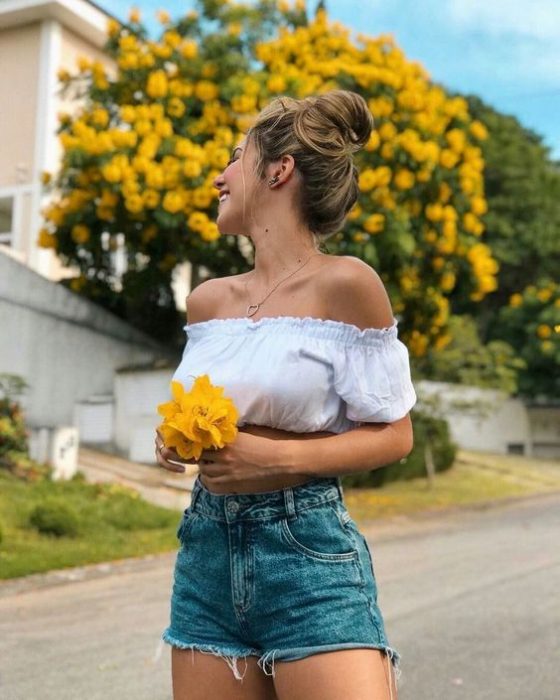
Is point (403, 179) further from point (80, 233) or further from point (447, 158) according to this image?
point (80, 233)

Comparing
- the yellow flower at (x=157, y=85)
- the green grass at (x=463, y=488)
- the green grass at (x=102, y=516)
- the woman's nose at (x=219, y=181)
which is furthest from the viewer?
the green grass at (x=463, y=488)

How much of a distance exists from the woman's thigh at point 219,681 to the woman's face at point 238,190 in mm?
953

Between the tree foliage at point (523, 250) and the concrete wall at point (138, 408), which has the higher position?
the tree foliage at point (523, 250)

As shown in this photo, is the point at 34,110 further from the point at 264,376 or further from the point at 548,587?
the point at 264,376

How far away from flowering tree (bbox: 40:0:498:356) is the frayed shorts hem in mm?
10450

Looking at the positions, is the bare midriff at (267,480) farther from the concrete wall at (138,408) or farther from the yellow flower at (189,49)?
the yellow flower at (189,49)

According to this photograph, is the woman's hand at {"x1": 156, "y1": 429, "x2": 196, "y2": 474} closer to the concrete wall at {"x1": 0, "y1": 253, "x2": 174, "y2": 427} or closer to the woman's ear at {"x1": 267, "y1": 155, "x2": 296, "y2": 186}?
the woman's ear at {"x1": 267, "y1": 155, "x2": 296, "y2": 186}

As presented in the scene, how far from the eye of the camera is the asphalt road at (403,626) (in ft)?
15.9

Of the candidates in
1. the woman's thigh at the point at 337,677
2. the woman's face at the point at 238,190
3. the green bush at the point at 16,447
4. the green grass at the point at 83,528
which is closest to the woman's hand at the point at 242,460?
the woman's thigh at the point at 337,677

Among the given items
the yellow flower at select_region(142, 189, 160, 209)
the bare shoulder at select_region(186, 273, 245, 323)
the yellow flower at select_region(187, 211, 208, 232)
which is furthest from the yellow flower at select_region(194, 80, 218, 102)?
the bare shoulder at select_region(186, 273, 245, 323)

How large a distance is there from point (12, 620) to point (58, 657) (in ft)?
3.81

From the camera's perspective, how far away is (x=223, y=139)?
1259 cm

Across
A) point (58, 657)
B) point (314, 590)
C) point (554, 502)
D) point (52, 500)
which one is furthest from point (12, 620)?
point (554, 502)

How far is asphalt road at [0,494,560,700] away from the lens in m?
4.84
